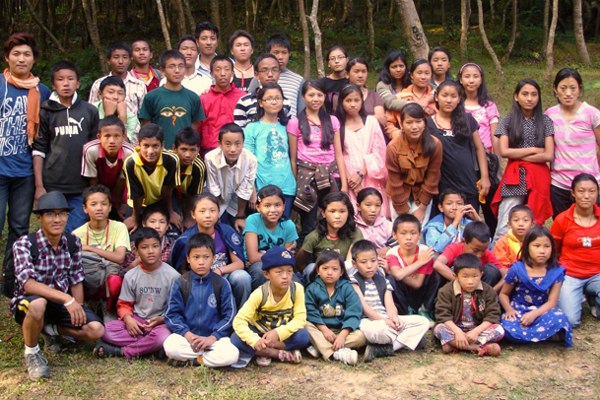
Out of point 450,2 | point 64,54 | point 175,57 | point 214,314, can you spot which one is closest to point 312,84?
point 175,57

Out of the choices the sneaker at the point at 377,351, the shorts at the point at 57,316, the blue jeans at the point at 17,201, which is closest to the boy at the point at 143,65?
the blue jeans at the point at 17,201

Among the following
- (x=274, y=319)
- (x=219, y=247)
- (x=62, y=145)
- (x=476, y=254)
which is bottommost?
(x=274, y=319)

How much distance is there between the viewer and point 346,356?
4664mm

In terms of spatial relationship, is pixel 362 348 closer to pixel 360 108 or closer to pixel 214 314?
pixel 214 314

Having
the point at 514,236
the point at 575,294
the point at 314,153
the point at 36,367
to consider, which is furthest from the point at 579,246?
the point at 36,367

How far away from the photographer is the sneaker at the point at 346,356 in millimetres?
4660

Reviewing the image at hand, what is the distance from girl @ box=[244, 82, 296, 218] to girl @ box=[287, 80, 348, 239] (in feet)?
0.25

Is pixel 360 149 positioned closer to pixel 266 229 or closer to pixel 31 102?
pixel 266 229

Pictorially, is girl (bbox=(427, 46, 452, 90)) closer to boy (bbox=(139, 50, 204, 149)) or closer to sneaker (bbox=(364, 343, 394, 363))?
boy (bbox=(139, 50, 204, 149))

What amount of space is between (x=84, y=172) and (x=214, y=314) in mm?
1537

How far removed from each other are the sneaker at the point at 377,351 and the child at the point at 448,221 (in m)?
1.02

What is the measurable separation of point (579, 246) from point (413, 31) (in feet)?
14.1

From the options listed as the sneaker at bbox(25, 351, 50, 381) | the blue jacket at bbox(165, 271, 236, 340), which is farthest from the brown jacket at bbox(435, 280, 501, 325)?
the sneaker at bbox(25, 351, 50, 381)

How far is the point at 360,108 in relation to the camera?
238 inches
